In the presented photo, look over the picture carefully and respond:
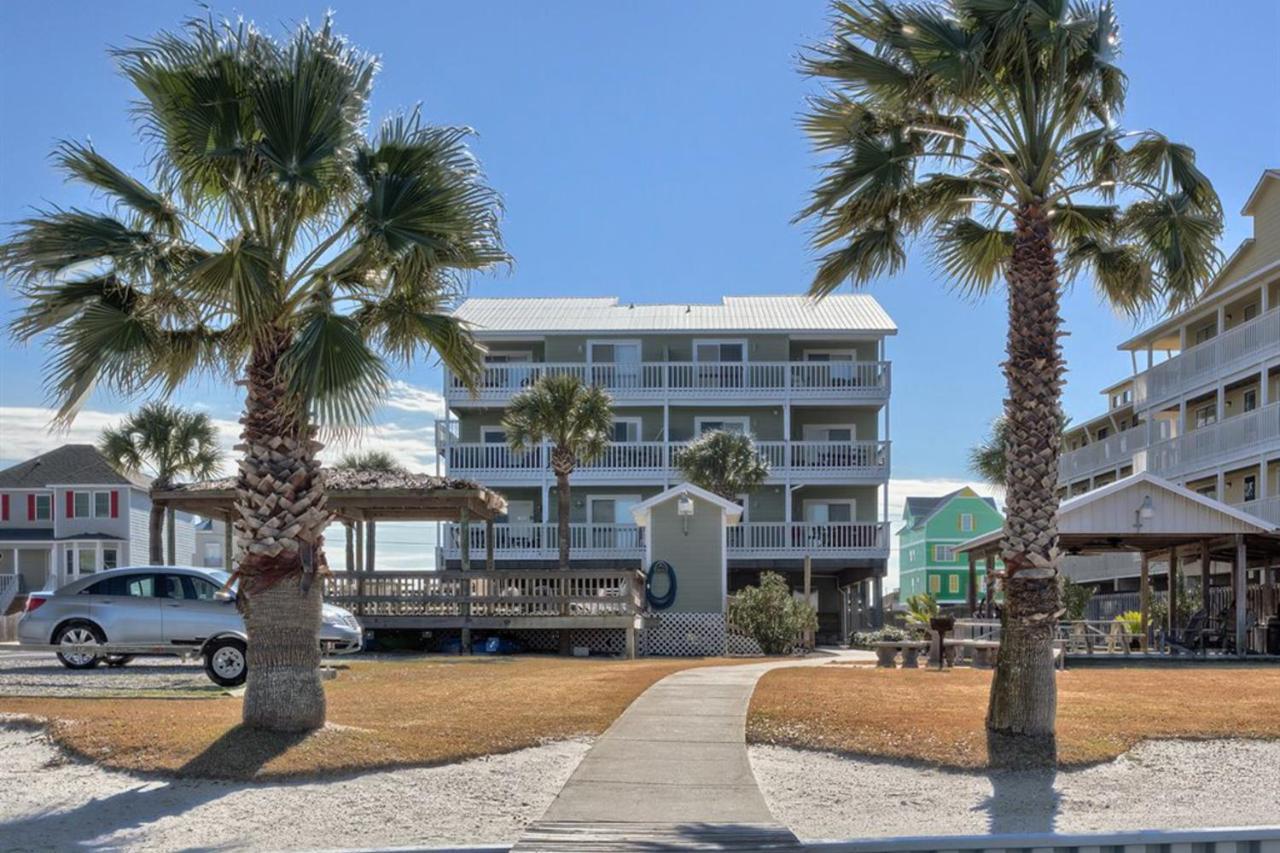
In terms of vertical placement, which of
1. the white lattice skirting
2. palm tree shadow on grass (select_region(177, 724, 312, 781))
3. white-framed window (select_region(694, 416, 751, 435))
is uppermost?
white-framed window (select_region(694, 416, 751, 435))

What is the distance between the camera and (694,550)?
108 ft

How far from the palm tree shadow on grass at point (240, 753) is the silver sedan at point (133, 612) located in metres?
8.98

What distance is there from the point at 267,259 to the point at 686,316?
38.1 m

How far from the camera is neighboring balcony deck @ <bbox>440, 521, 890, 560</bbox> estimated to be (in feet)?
145

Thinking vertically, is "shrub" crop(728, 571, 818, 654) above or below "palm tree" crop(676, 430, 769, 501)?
below

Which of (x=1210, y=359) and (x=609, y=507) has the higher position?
(x=1210, y=359)

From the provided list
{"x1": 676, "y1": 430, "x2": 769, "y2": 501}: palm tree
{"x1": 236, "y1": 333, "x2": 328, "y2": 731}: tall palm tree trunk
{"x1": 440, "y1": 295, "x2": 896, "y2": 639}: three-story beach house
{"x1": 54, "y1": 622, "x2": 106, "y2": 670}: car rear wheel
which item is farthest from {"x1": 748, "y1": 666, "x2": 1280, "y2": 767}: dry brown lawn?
{"x1": 440, "y1": 295, "x2": 896, "y2": 639}: three-story beach house

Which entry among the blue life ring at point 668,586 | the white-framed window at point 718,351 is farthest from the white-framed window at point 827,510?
the blue life ring at point 668,586

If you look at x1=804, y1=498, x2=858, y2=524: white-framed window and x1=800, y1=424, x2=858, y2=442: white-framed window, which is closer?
x1=804, y1=498, x2=858, y2=524: white-framed window

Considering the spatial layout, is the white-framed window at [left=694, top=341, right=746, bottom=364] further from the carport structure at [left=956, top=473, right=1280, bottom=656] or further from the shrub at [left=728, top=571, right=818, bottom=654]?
the carport structure at [left=956, top=473, right=1280, bottom=656]

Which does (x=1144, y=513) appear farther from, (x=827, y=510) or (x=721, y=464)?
(x=827, y=510)

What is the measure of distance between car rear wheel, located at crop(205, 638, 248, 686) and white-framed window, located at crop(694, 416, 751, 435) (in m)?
30.3

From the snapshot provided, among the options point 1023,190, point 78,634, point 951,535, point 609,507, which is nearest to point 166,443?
point 609,507

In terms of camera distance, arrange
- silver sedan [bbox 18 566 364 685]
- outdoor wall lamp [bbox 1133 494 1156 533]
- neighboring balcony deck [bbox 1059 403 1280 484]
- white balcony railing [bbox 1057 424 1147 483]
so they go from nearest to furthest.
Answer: silver sedan [bbox 18 566 364 685] → outdoor wall lamp [bbox 1133 494 1156 533] → neighboring balcony deck [bbox 1059 403 1280 484] → white balcony railing [bbox 1057 424 1147 483]
